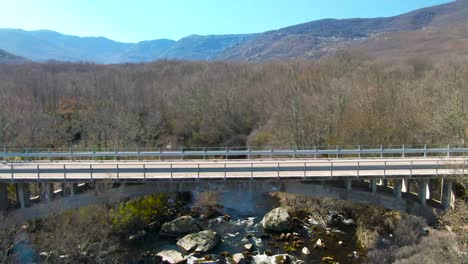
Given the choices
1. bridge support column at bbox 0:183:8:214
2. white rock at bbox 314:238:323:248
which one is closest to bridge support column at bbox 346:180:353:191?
white rock at bbox 314:238:323:248

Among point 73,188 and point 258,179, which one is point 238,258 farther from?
point 73,188

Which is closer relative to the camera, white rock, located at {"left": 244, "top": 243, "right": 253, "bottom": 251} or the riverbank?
the riverbank

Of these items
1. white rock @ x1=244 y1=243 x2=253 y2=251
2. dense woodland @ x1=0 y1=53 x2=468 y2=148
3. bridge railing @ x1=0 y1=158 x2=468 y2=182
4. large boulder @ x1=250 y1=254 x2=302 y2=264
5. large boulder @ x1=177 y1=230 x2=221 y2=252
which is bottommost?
large boulder @ x1=250 y1=254 x2=302 y2=264

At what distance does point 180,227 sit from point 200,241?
3534 millimetres

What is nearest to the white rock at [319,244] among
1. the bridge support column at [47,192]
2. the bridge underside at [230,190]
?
the bridge underside at [230,190]

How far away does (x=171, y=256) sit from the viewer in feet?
88.9

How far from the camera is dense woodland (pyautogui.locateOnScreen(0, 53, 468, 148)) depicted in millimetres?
40750

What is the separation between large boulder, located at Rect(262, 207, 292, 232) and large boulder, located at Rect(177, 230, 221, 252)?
4.54 metres

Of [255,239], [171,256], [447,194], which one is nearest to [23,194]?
[171,256]

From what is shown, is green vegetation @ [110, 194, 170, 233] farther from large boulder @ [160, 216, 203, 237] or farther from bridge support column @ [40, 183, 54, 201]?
bridge support column @ [40, 183, 54, 201]

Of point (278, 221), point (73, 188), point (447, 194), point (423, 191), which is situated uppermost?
point (73, 188)

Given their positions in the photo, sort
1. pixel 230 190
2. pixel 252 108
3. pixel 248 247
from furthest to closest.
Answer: pixel 252 108 → pixel 248 247 → pixel 230 190

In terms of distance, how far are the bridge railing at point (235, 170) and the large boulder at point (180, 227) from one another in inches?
218

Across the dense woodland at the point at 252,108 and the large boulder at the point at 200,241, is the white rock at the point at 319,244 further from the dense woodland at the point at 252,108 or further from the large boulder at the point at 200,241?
the dense woodland at the point at 252,108
